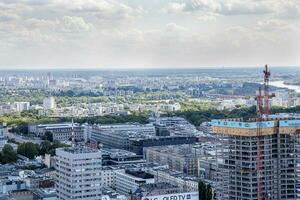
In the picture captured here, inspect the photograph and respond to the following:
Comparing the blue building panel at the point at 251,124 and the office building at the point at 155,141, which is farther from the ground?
the blue building panel at the point at 251,124

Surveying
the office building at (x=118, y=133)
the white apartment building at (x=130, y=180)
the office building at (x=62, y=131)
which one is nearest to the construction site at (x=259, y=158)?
the white apartment building at (x=130, y=180)

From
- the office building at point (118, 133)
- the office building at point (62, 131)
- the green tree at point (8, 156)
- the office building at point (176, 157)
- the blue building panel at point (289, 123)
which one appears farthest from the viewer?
the office building at point (62, 131)

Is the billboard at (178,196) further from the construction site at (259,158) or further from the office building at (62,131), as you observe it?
the office building at (62,131)

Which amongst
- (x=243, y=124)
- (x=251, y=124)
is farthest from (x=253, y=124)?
(x=243, y=124)

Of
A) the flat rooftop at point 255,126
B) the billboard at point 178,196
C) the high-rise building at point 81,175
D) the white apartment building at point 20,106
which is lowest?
the white apartment building at point 20,106

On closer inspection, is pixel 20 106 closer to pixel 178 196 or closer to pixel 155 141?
pixel 155 141

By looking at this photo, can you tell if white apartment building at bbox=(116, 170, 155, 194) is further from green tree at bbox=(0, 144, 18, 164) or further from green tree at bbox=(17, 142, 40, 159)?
green tree at bbox=(17, 142, 40, 159)
